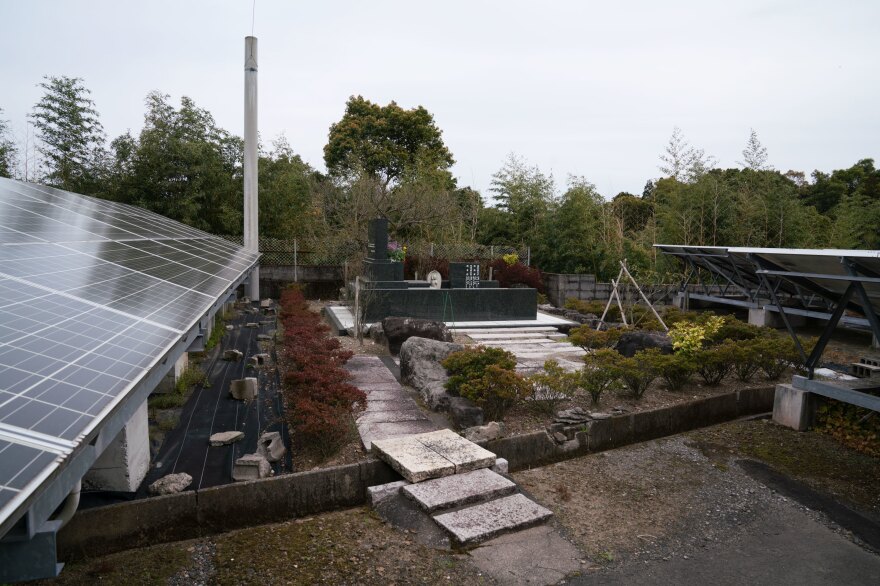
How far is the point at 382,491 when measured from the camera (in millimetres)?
4738

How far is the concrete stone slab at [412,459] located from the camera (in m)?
4.84

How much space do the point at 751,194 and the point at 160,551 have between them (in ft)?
64.6

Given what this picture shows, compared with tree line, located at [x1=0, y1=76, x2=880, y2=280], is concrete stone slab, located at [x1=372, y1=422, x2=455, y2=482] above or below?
below

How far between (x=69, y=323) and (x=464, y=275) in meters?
11.7

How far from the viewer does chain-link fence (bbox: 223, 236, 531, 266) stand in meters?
18.5

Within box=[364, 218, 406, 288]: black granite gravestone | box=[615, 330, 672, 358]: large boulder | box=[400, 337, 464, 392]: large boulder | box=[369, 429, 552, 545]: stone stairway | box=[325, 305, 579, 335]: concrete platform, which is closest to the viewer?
box=[369, 429, 552, 545]: stone stairway

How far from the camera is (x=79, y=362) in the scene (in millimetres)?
2736

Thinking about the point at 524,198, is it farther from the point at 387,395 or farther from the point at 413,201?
the point at 387,395

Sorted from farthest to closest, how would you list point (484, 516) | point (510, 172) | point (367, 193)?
point (510, 172)
point (367, 193)
point (484, 516)

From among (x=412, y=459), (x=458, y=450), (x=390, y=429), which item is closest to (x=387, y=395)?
(x=390, y=429)

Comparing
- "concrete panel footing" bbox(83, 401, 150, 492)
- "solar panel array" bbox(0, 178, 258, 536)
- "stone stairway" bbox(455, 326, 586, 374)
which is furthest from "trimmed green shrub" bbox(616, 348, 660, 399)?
"concrete panel footing" bbox(83, 401, 150, 492)

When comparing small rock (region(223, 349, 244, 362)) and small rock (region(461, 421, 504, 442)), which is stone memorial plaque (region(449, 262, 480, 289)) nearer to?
small rock (region(223, 349, 244, 362))

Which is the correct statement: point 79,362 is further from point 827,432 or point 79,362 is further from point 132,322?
point 827,432

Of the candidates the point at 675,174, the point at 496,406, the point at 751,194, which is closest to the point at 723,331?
the point at 496,406
